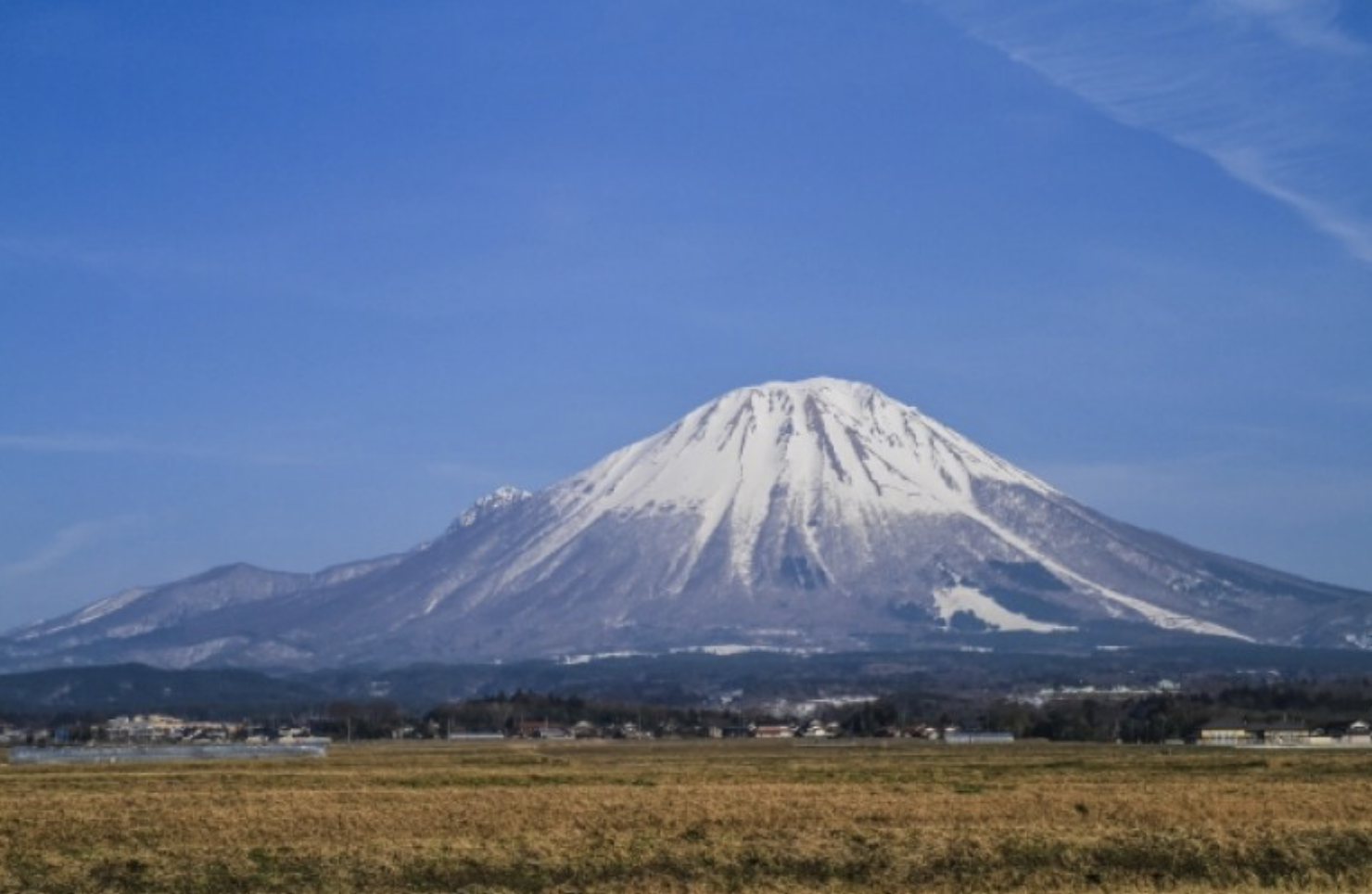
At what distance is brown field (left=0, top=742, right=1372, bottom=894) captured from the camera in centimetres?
2288

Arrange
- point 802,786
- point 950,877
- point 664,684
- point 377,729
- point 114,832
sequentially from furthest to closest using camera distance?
point 664,684, point 377,729, point 802,786, point 114,832, point 950,877

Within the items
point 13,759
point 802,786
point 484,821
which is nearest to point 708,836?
point 484,821

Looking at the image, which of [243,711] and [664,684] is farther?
[664,684]

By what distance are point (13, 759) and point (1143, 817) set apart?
143ft

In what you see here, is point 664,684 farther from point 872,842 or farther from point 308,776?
point 872,842

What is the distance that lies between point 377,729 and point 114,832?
76.5 meters

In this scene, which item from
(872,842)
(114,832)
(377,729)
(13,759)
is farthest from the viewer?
(377,729)

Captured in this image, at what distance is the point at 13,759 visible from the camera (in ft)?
211

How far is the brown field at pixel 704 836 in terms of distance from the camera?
75.0 ft

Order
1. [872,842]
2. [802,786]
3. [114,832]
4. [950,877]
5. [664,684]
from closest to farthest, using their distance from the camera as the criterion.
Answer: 1. [950,877]
2. [872,842]
3. [114,832]
4. [802,786]
5. [664,684]

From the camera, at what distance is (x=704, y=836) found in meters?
25.7

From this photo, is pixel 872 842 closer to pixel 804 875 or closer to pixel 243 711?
pixel 804 875

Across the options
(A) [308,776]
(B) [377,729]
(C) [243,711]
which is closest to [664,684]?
(C) [243,711]

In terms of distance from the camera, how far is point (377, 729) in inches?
4050
